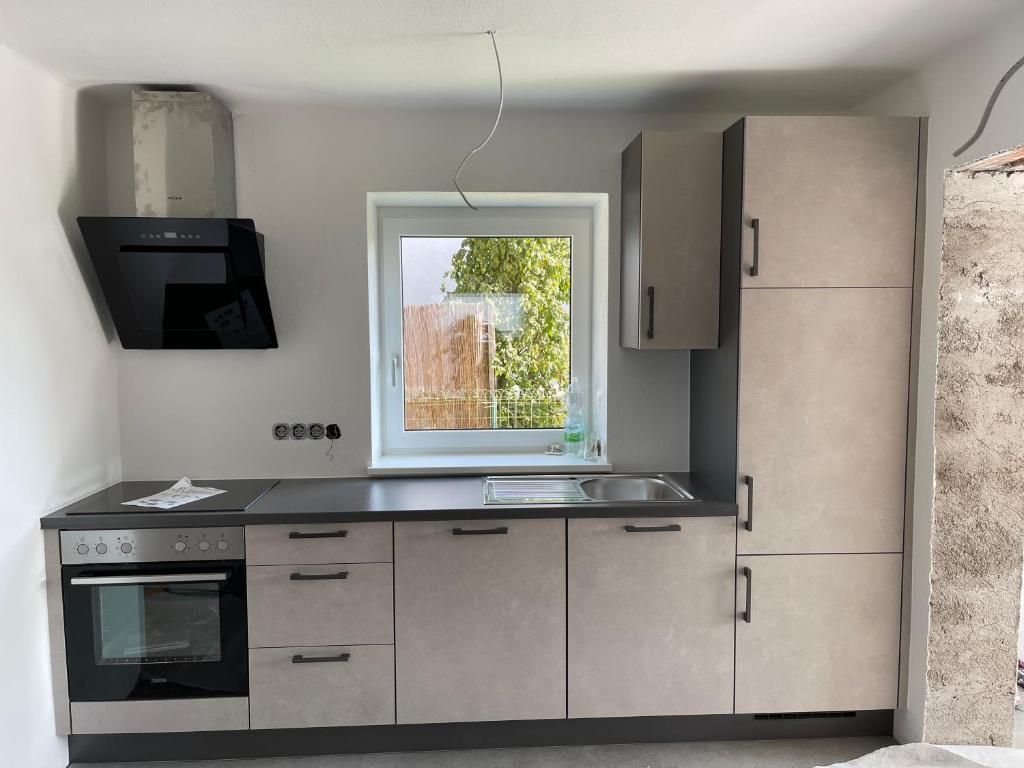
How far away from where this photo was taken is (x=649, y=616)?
2385 mm

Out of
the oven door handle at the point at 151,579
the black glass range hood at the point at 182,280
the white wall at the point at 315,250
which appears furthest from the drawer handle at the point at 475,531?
the black glass range hood at the point at 182,280

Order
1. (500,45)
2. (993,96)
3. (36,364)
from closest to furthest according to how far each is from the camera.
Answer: (993,96) → (500,45) → (36,364)

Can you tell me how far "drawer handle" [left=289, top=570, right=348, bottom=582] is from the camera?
231 centimetres

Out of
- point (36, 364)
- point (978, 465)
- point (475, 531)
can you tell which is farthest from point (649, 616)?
point (36, 364)

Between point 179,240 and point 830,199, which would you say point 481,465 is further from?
point 830,199

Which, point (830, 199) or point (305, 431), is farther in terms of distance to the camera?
point (305, 431)

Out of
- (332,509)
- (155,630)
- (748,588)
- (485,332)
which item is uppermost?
(485,332)

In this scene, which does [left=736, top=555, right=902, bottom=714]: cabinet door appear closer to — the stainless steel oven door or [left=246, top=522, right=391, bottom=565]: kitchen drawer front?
[left=246, top=522, right=391, bottom=565]: kitchen drawer front

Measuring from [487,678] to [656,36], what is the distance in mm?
2134

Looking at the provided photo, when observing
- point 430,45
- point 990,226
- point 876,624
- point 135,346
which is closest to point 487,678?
point 876,624

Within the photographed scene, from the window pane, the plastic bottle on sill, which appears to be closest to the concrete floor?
the plastic bottle on sill

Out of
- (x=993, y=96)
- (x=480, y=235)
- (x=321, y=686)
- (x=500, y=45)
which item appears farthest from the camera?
(x=480, y=235)

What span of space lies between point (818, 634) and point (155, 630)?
2269 mm

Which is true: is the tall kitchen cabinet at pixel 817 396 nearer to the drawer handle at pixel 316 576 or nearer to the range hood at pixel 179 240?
the drawer handle at pixel 316 576
